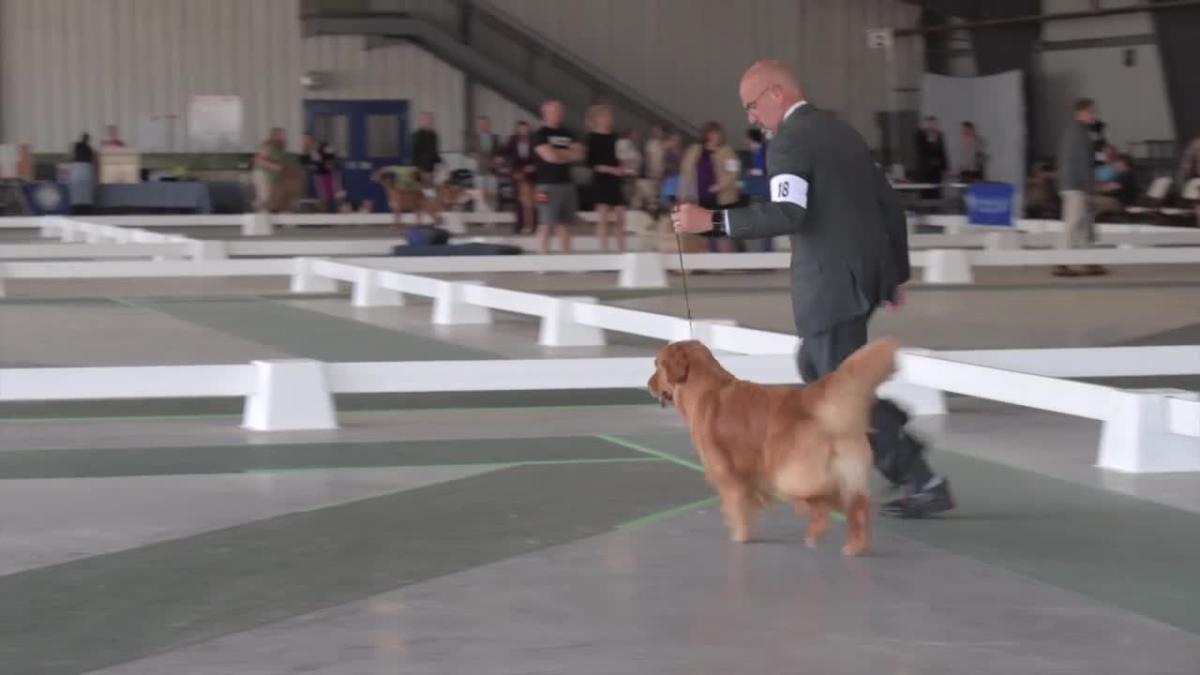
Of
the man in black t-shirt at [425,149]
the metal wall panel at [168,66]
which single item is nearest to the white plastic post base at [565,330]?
the man in black t-shirt at [425,149]

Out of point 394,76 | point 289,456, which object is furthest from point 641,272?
point 394,76

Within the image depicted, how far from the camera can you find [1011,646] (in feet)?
14.6

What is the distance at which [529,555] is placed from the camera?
551cm

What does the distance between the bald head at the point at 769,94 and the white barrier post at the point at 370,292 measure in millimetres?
8441

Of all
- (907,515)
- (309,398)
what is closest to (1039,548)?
(907,515)

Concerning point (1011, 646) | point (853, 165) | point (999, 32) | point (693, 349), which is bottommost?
point (1011, 646)

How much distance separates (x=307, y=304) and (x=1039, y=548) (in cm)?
938

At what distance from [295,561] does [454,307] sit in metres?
7.28

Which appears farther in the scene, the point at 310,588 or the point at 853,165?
the point at 853,165

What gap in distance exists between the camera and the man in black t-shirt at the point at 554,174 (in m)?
16.3

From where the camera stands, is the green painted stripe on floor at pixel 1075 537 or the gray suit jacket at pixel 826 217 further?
the gray suit jacket at pixel 826 217

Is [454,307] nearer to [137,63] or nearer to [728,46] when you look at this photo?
[137,63]

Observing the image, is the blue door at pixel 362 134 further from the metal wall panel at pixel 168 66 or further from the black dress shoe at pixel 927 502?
the black dress shoe at pixel 927 502

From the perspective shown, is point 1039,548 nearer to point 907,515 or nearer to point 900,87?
point 907,515
